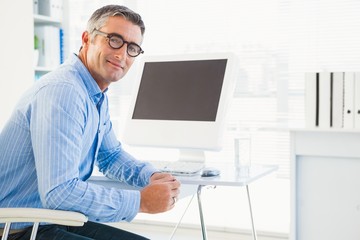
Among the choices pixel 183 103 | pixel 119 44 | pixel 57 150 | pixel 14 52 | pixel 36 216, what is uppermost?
pixel 14 52

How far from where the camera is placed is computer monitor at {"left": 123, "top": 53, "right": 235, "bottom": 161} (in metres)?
2.34

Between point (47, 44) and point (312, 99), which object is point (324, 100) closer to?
point (312, 99)

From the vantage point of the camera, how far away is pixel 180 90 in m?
2.46

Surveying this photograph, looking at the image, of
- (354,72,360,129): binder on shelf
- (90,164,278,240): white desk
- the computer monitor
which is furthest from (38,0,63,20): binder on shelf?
(354,72,360,129): binder on shelf

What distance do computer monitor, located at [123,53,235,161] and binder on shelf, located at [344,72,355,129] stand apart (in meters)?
0.63

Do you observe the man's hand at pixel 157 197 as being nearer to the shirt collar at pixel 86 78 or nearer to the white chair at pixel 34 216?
the white chair at pixel 34 216

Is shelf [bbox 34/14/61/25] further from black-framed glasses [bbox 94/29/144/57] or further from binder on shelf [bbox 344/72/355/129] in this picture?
binder on shelf [bbox 344/72/355/129]

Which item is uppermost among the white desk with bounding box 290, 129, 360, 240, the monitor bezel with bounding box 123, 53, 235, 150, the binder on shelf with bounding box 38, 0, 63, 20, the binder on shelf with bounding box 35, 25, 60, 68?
the binder on shelf with bounding box 38, 0, 63, 20

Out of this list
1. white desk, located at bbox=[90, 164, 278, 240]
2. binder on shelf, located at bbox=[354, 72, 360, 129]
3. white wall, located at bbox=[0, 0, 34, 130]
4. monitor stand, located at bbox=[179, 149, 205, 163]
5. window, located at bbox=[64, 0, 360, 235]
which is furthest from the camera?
white wall, located at bbox=[0, 0, 34, 130]

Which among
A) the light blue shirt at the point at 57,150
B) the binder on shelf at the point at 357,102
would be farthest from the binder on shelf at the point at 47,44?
the binder on shelf at the point at 357,102

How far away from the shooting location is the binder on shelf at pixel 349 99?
8.39ft

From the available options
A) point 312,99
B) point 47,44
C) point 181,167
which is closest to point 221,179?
point 181,167

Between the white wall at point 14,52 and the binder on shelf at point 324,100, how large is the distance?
2009 mm

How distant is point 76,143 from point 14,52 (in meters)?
2.12
